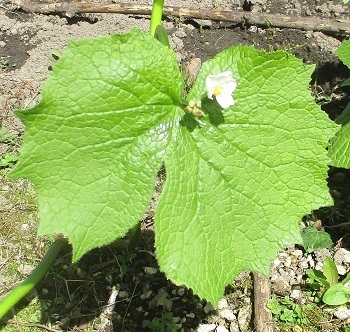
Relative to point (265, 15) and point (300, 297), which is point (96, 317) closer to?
point (300, 297)

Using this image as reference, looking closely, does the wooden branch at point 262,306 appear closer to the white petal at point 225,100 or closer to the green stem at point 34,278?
the green stem at point 34,278

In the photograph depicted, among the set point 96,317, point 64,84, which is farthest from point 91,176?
point 96,317

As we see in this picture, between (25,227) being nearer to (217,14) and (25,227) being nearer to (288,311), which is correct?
(288,311)

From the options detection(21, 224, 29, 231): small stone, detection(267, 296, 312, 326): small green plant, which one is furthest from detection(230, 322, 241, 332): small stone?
detection(21, 224, 29, 231): small stone

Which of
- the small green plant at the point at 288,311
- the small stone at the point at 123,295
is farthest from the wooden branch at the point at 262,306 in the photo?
the small stone at the point at 123,295

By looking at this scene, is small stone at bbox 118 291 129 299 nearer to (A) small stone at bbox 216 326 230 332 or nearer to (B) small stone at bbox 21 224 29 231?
(A) small stone at bbox 216 326 230 332

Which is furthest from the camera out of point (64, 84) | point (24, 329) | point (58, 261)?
point (58, 261)
